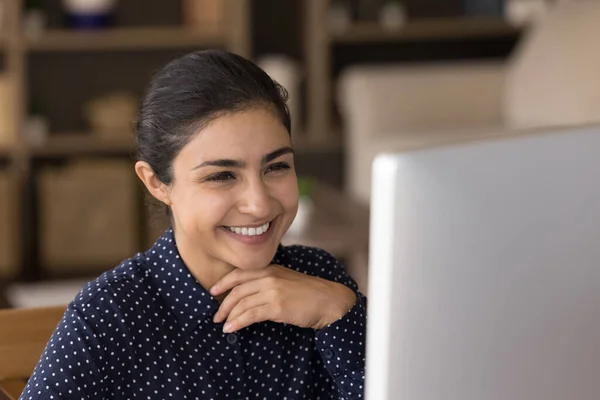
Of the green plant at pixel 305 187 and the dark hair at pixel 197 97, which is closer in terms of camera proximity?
the dark hair at pixel 197 97

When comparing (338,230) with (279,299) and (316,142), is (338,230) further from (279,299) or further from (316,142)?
(279,299)

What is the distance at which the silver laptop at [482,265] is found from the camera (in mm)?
683

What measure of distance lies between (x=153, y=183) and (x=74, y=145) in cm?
366

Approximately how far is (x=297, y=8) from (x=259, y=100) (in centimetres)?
398

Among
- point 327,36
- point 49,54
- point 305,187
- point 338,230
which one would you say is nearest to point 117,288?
point 338,230

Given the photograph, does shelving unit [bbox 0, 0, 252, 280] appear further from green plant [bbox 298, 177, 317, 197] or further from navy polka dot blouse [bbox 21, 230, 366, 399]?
navy polka dot blouse [bbox 21, 230, 366, 399]

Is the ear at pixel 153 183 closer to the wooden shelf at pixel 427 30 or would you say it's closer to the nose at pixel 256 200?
the nose at pixel 256 200

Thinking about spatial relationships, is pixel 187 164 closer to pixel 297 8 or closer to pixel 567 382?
pixel 567 382

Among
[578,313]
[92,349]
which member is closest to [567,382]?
[578,313]

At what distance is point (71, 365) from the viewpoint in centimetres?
110

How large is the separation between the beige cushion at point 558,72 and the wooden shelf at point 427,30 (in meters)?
0.50

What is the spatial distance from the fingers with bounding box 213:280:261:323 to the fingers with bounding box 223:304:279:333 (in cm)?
2

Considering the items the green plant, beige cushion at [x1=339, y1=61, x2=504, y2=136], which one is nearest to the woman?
the green plant

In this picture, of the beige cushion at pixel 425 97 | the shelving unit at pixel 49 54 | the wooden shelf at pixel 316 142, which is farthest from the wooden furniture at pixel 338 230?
the shelving unit at pixel 49 54
